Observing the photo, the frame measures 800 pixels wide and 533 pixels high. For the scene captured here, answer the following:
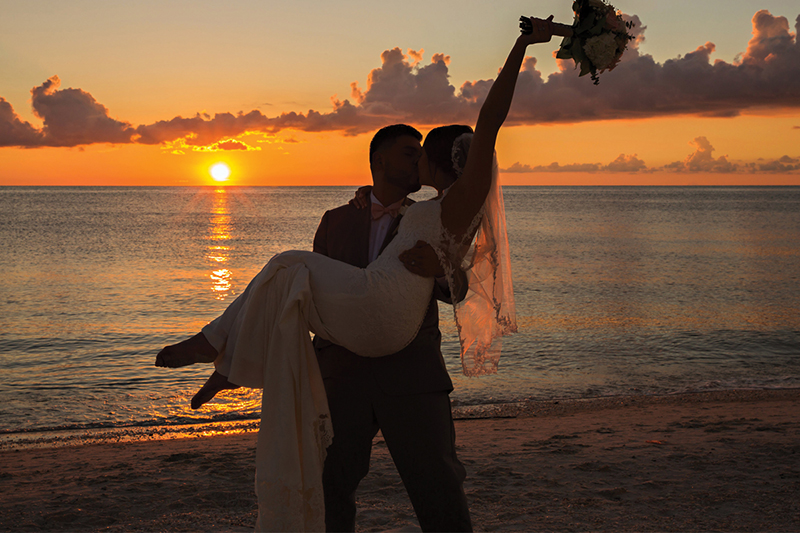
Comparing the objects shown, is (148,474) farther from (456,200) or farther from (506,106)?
(506,106)

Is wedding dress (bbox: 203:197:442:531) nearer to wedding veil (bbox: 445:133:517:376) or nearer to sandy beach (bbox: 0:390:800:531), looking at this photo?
wedding veil (bbox: 445:133:517:376)

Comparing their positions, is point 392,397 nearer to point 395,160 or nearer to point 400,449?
point 400,449

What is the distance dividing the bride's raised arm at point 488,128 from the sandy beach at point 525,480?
2658 mm

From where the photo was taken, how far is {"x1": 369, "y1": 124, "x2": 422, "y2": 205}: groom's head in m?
2.71

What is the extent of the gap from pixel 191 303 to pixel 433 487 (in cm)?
1637

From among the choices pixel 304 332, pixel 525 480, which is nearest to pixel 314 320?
pixel 304 332

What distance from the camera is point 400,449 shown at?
Answer: 8.38ft

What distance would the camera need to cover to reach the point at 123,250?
113 ft

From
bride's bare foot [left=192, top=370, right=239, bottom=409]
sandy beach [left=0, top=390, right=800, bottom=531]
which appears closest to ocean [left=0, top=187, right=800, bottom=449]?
sandy beach [left=0, top=390, right=800, bottom=531]

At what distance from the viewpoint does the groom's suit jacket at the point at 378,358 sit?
8.49 feet

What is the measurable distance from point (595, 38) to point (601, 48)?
48 millimetres

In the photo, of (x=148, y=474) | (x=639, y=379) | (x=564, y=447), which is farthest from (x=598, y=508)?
(x=639, y=379)

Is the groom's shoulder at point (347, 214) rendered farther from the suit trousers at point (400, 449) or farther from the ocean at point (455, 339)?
the ocean at point (455, 339)

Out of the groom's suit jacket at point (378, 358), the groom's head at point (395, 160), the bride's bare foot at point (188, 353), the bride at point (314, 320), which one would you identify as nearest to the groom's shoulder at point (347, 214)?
the groom's suit jacket at point (378, 358)
